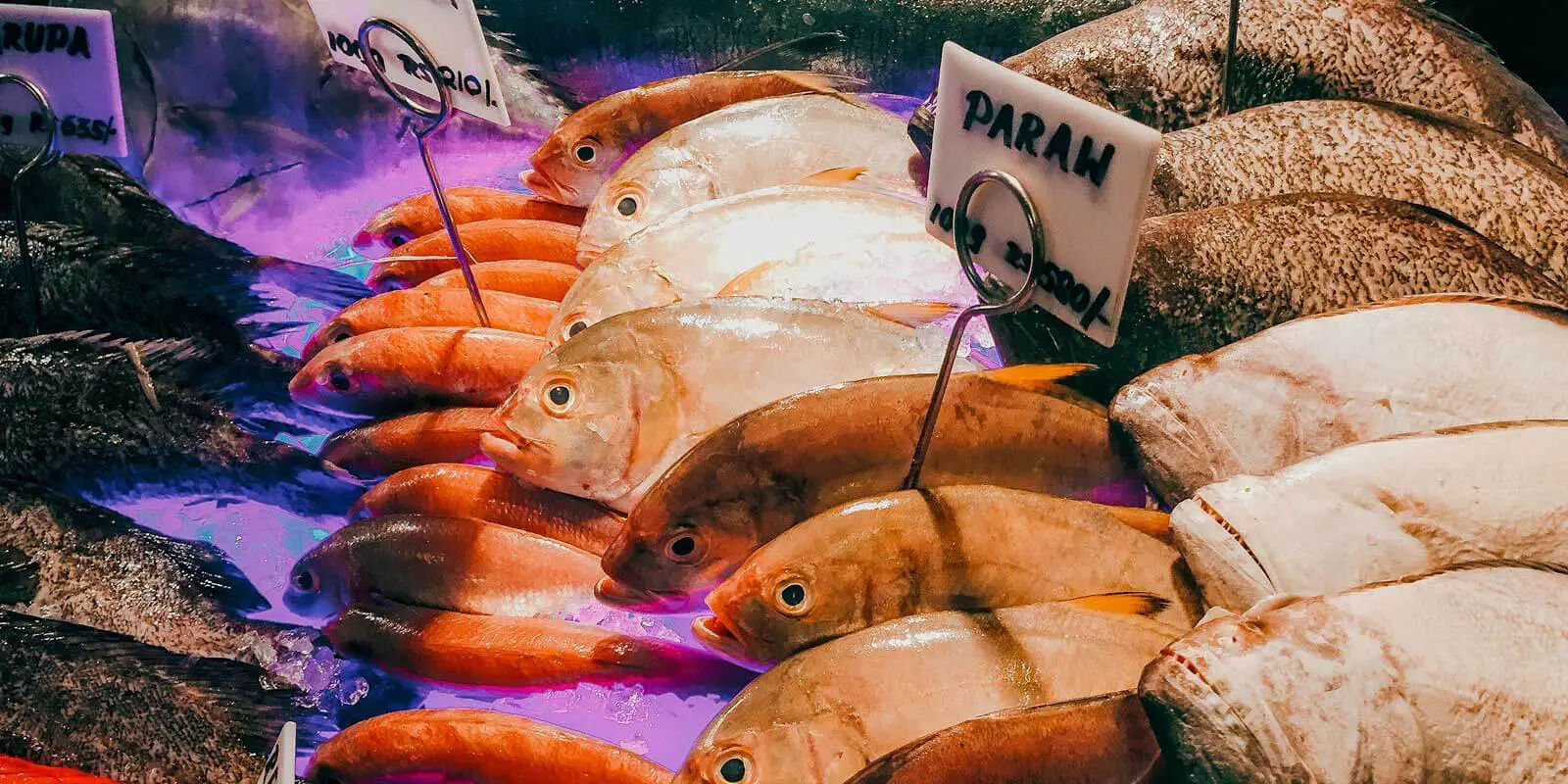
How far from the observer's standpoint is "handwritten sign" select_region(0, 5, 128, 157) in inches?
78.7

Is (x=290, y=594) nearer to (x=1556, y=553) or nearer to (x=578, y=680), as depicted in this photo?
(x=578, y=680)

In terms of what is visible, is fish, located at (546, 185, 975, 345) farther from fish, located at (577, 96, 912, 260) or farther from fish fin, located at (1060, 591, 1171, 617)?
fish fin, located at (1060, 591, 1171, 617)

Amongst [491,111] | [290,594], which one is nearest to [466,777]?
[290,594]

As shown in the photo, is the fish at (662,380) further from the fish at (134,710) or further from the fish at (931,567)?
the fish at (134,710)

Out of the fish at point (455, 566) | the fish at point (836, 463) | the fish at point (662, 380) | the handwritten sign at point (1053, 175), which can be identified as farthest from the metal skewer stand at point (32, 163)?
the handwritten sign at point (1053, 175)

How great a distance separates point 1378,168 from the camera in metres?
1.72

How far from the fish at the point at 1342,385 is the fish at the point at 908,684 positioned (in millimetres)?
277

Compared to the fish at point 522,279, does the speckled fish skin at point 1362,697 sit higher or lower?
higher

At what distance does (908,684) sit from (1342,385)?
699mm

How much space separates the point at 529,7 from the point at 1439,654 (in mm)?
2987

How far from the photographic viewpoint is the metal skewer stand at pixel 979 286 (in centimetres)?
120

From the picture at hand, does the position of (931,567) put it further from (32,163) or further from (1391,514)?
(32,163)

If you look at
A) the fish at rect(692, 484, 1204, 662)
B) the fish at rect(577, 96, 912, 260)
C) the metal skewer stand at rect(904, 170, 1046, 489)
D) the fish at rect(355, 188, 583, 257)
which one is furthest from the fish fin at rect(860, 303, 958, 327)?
the fish at rect(355, 188, 583, 257)

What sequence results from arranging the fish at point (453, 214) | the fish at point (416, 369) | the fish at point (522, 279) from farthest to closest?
the fish at point (453, 214), the fish at point (522, 279), the fish at point (416, 369)
